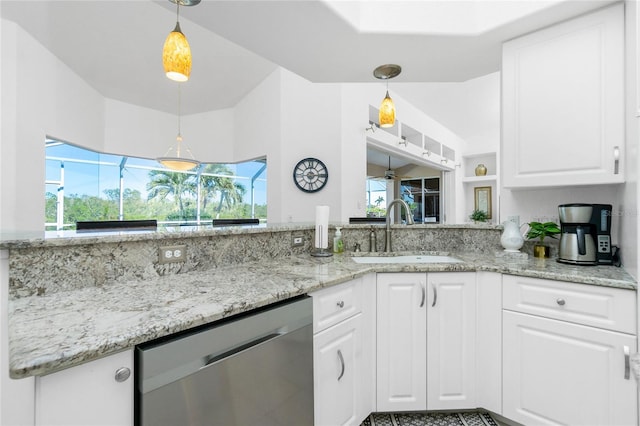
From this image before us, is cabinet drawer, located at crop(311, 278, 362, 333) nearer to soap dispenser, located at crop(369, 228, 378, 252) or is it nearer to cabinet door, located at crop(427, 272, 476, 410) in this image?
cabinet door, located at crop(427, 272, 476, 410)

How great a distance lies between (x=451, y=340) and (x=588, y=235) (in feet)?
2.93

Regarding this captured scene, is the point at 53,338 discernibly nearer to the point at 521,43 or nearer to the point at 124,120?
the point at 521,43

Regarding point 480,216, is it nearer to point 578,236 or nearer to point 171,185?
point 578,236

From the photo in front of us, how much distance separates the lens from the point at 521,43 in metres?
1.69

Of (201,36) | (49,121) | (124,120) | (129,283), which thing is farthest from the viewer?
(124,120)

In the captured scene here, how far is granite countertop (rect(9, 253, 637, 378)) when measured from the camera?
63cm

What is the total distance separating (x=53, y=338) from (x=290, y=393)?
0.74m

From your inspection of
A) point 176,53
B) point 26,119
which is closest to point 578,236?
point 176,53

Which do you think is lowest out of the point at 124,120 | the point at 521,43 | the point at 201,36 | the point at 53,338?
the point at 53,338

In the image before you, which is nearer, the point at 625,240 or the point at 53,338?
the point at 53,338

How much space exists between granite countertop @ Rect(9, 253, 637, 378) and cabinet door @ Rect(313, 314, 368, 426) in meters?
0.24

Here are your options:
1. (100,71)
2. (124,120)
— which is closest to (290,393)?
(100,71)

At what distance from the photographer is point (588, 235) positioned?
4.94 feet

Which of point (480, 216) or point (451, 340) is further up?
point (480, 216)
